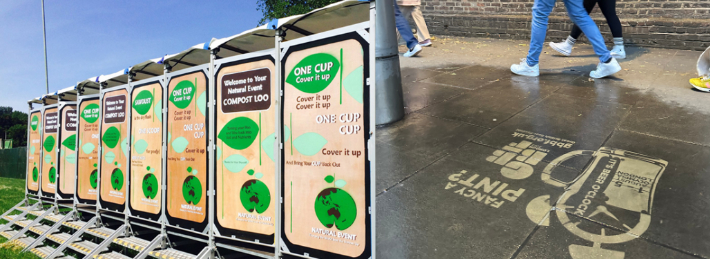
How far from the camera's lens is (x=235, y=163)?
407 cm

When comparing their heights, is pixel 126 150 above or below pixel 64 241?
above

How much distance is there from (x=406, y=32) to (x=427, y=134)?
4543 mm

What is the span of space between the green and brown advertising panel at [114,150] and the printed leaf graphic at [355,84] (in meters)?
4.08

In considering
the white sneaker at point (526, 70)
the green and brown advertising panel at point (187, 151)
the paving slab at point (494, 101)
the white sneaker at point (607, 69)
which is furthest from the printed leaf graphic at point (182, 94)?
the white sneaker at point (607, 69)

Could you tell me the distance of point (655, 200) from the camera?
363 cm

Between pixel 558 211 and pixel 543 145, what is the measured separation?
4.65 ft

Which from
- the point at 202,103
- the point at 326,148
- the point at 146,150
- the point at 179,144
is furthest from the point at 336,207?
the point at 146,150

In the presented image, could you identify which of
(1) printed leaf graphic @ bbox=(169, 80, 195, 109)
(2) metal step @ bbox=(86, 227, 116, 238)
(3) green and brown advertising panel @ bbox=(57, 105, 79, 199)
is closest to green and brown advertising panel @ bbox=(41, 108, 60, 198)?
(3) green and brown advertising panel @ bbox=(57, 105, 79, 199)

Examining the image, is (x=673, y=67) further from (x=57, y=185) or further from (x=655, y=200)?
(x=57, y=185)

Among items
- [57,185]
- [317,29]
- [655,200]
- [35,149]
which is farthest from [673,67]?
[35,149]

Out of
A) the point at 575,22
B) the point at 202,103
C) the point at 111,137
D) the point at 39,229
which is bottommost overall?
the point at 39,229

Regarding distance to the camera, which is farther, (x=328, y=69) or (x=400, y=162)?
(x=400, y=162)

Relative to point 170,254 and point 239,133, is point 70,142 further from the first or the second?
point 239,133

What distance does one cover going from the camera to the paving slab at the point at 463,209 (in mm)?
3197
